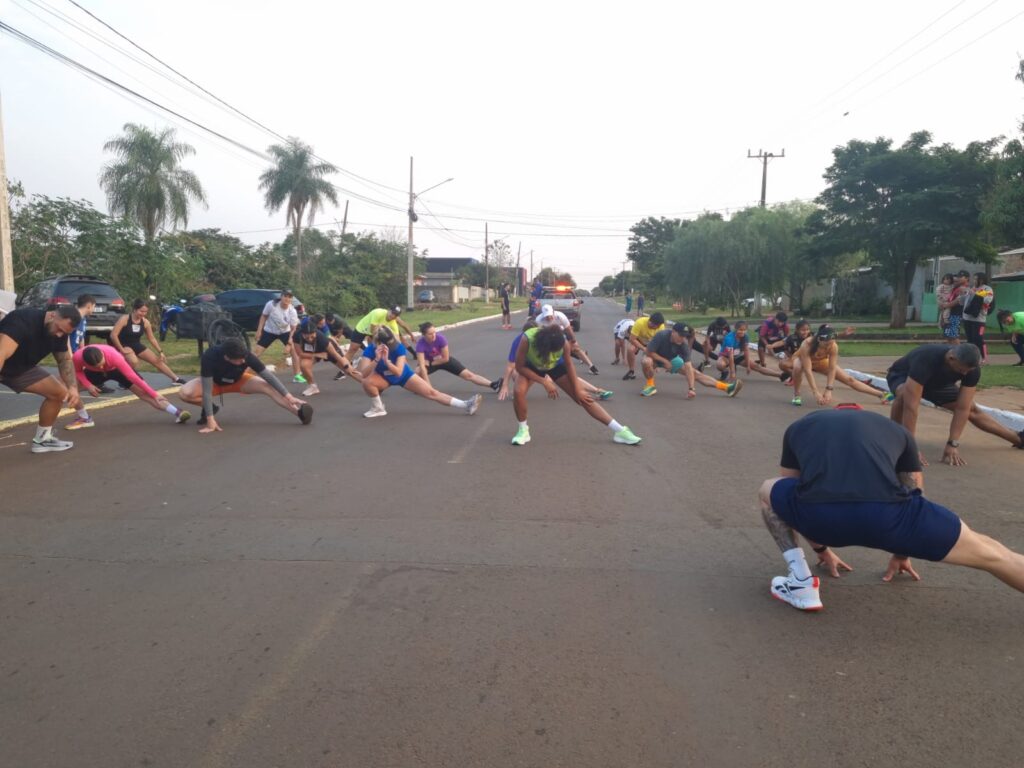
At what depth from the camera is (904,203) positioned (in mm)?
27109

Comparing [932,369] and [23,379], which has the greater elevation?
[932,369]

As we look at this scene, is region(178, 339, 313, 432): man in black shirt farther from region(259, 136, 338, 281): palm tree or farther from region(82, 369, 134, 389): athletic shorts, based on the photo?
region(259, 136, 338, 281): palm tree

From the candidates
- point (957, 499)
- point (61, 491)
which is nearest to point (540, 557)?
point (957, 499)

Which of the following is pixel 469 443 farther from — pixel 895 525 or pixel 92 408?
pixel 92 408

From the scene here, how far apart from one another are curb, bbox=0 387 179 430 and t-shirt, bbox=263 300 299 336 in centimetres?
247

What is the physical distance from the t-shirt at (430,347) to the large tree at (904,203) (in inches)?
824

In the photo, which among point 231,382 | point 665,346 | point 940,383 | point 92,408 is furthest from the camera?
point 665,346

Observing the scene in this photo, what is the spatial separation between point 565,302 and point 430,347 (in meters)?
21.1

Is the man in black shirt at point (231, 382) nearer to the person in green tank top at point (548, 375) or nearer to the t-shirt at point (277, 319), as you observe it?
the person in green tank top at point (548, 375)

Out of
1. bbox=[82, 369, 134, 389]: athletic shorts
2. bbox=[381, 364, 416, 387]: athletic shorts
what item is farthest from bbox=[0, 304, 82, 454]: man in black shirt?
bbox=[381, 364, 416, 387]: athletic shorts

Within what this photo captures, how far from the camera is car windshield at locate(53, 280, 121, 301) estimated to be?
690 inches

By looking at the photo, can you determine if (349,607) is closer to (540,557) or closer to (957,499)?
(540,557)

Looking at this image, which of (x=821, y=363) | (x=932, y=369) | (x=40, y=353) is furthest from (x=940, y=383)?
(x=40, y=353)

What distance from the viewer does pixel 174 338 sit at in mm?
23141
